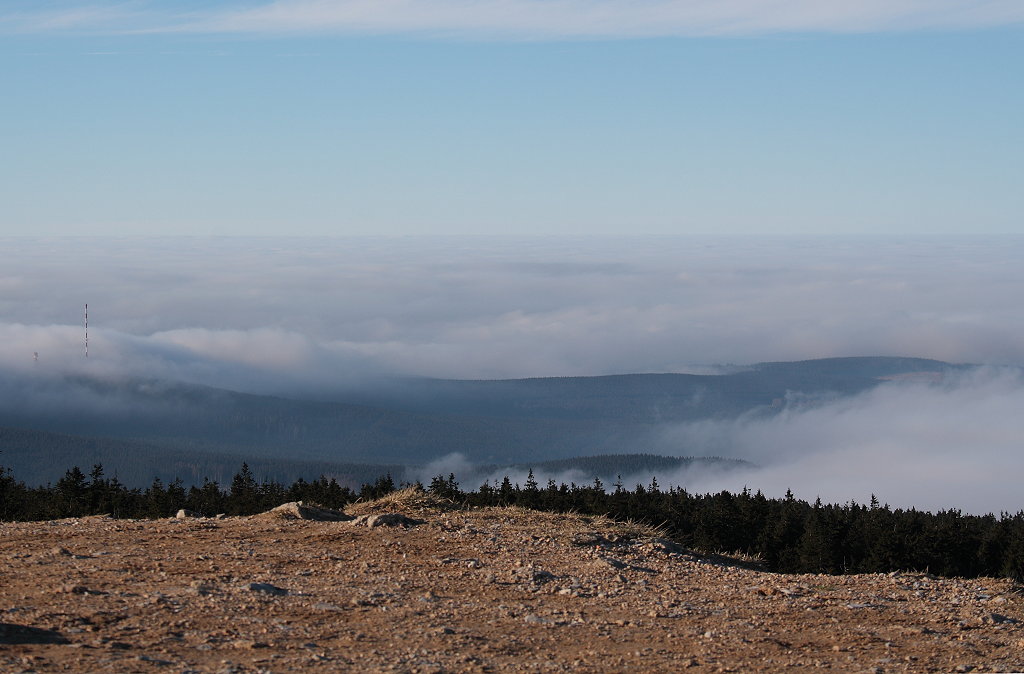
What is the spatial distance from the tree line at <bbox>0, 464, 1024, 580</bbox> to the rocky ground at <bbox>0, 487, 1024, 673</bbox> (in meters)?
30.4

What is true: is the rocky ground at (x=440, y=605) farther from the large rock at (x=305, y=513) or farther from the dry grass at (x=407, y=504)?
the dry grass at (x=407, y=504)

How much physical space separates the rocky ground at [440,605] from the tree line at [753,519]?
30390mm

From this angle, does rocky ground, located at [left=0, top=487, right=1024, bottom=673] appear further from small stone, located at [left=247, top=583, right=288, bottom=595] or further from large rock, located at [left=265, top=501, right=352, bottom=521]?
large rock, located at [left=265, top=501, right=352, bottom=521]

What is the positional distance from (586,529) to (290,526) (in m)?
5.64

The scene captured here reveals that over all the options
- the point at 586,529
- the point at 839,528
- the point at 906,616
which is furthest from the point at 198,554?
the point at 839,528

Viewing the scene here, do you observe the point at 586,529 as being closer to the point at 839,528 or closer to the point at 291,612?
the point at 291,612

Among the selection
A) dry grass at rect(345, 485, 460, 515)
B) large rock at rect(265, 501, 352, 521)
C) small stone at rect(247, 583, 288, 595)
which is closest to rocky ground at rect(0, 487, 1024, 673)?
small stone at rect(247, 583, 288, 595)

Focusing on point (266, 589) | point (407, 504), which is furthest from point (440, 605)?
point (407, 504)

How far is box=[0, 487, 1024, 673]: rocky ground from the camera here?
11797 mm

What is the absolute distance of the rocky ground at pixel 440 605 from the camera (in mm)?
11797

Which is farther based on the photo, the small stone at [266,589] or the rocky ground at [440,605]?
the small stone at [266,589]

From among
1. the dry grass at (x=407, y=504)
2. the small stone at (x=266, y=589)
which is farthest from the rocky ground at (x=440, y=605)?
the dry grass at (x=407, y=504)

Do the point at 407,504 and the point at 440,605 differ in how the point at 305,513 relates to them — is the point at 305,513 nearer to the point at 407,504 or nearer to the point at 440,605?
the point at 407,504

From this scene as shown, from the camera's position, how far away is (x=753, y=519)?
61688mm
